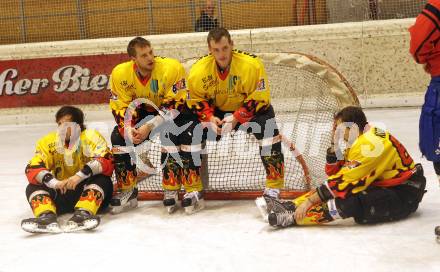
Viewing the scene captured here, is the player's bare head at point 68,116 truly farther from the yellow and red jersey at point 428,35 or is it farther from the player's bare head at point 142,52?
the yellow and red jersey at point 428,35

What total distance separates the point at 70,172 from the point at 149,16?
162 inches

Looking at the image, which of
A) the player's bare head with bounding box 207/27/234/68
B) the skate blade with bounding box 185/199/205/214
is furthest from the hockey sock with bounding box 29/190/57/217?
the player's bare head with bounding box 207/27/234/68

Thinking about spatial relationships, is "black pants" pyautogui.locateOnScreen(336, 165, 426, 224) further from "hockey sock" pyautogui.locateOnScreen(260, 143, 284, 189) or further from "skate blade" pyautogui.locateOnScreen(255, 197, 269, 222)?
"hockey sock" pyautogui.locateOnScreen(260, 143, 284, 189)

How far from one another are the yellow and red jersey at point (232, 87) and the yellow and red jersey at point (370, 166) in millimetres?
685

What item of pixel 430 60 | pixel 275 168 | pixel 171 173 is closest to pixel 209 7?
pixel 171 173

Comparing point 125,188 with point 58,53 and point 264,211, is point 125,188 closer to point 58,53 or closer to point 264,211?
point 264,211

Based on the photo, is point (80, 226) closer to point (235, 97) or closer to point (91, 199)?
point (91, 199)

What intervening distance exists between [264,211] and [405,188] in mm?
683

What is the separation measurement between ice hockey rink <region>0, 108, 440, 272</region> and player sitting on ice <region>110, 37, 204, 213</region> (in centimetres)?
14

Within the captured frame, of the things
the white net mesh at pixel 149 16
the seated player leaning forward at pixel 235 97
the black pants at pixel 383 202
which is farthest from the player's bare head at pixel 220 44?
the white net mesh at pixel 149 16

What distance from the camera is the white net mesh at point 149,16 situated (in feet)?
23.1

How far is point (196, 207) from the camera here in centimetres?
354

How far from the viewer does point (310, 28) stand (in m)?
6.84

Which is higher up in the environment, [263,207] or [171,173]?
[171,173]
